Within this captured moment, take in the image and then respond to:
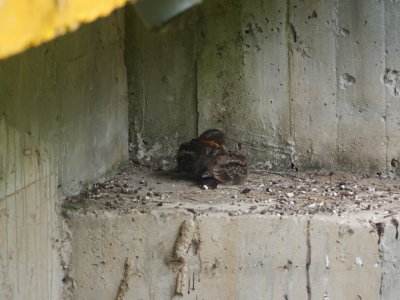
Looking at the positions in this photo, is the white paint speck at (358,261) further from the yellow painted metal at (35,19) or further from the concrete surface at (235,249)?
the yellow painted metal at (35,19)

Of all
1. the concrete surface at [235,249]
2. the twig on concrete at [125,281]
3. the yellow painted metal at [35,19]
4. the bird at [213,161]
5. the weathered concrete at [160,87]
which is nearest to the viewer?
the yellow painted metal at [35,19]

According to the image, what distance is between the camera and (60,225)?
157 inches

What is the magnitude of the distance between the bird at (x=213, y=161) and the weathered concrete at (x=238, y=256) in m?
0.49

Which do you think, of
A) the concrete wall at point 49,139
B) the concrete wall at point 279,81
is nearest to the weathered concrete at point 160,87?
the concrete wall at point 279,81

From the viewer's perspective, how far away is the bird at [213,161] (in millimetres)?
4418

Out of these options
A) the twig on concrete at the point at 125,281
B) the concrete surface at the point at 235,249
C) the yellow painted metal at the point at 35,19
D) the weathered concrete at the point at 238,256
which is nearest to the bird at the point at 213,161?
the concrete surface at the point at 235,249

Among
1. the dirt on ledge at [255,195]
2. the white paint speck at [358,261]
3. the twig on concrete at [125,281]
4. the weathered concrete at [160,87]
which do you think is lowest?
the twig on concrete at [125,281]

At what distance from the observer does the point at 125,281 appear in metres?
4.04

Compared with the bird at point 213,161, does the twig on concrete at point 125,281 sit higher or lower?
lower

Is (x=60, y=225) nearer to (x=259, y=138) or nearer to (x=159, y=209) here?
(x=159, y=209)

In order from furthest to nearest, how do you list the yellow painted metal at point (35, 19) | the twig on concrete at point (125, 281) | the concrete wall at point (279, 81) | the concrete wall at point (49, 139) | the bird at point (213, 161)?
the concrete wall at point (279, 81)
the bird at point (213, 161)
the twig on concrete at point (125, 281)
the concrete wall at point (49, 139)
the yellow painted metal at point (35, 19)

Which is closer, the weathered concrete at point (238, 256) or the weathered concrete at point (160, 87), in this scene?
the weathered concrete at point (238, 256)

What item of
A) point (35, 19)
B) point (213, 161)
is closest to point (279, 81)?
point (213, 161)

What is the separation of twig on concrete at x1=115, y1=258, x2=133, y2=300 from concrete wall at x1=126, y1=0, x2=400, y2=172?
3.50 feet
